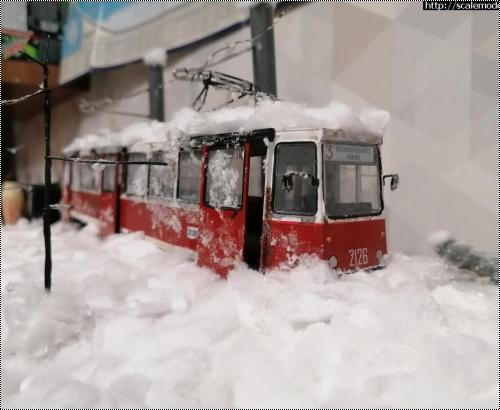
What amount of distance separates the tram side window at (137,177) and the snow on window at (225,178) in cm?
258

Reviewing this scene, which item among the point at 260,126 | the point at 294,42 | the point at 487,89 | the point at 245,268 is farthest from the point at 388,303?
the point at 294,42

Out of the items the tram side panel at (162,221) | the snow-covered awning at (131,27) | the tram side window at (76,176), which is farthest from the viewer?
the tram side window at (76,176)

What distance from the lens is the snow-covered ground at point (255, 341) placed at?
3.59 m

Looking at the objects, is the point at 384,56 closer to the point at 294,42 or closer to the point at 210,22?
the point at 294,42

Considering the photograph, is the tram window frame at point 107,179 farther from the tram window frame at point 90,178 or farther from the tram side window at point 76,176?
the tram side window at point 76,176

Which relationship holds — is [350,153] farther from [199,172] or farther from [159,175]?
[159,175]

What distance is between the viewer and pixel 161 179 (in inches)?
314

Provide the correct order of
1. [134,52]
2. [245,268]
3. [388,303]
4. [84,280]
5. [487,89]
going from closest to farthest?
[388,303] < [245,268] < [84,280] < [487,89] < [134,52]

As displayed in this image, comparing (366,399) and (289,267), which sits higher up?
(289,267)

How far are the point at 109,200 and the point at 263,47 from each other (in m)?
4.77

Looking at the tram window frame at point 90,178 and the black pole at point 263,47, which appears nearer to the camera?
the black pole at point 263,47

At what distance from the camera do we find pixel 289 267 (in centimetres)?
527

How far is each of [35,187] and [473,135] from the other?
12.7 metres

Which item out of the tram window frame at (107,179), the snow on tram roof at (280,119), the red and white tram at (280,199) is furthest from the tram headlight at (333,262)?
the tram window frame at (107,179)
